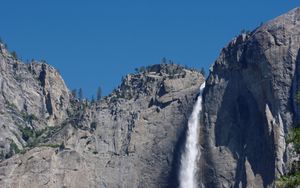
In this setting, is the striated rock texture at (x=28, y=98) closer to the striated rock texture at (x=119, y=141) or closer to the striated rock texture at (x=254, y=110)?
the striated rock texture at (x=119, y=141)

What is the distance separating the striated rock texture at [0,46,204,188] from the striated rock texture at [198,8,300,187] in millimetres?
5737

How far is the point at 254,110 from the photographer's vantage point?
109 metres

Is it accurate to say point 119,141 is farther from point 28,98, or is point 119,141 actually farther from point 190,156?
point 28,98

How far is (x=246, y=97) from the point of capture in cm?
11050

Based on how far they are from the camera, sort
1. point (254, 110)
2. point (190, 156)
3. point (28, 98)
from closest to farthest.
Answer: point (254, 110), point (190, 156), point (28, 98)

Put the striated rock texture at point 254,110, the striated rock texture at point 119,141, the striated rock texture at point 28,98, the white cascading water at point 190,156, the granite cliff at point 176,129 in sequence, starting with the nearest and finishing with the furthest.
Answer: the striated rock texture at point 254,110 → the granite cliff at point 176,129 → the white cascading water at point 190,156 → the striated rock texture at point 119,141 → the striated rock texture at point 28,98

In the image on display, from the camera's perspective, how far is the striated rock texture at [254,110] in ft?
347

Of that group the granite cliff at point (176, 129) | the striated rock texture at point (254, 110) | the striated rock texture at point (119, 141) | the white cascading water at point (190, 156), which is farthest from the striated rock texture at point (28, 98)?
the striated rock texture at point (254, 110)

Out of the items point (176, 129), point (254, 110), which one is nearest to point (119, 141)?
point (176, 129)

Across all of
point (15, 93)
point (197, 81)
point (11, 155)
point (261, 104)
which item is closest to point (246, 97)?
point (261, 104)

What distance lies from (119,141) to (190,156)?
38.2ft

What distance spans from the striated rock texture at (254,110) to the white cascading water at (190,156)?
888mm

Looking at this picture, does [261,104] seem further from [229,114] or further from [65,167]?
[65,167]

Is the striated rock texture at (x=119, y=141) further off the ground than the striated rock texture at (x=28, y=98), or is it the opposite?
the striated rock texture at (x=28, y=98)
